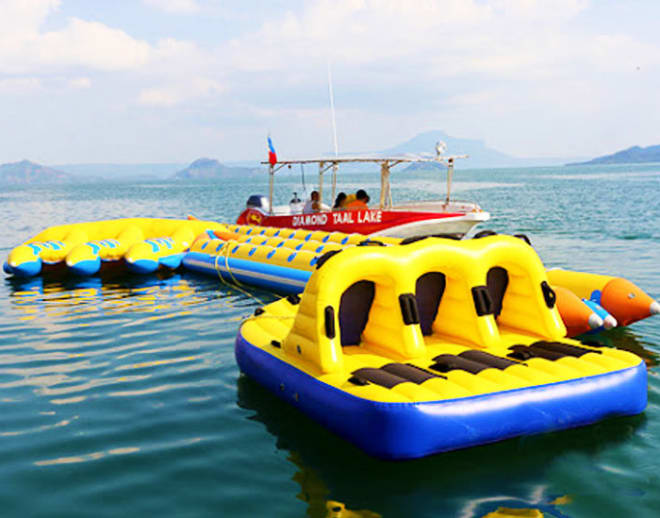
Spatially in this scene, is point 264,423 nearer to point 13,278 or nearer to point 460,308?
point 460,308

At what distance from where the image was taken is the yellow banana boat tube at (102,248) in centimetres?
1362

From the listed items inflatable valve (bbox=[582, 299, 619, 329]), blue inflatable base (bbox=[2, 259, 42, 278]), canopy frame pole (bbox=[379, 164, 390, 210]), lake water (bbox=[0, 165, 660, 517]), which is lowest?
lake water (bbox=[0, 165, 660, 517])

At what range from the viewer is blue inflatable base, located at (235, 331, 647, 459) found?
15.1ft

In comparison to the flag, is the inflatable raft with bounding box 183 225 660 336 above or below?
below

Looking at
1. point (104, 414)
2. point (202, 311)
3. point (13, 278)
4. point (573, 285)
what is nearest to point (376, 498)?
point (104, 414)

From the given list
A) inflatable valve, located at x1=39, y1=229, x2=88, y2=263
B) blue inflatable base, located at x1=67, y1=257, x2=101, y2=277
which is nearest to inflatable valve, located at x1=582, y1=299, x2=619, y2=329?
blue inflatable base, located at x1=67, y1=257, x2=101, y2=277

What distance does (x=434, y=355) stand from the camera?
5949 mm

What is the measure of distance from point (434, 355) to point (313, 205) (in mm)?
11346

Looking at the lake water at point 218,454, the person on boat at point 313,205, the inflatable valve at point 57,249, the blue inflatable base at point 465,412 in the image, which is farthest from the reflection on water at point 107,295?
the blue inflatable base at point 465,412

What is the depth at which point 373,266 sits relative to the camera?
5.78 meters

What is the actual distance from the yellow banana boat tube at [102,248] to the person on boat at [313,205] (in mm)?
2710

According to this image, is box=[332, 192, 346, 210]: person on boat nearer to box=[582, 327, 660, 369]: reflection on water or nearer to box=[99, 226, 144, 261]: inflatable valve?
box=[99, 226, 144, 261]: inflatable valve

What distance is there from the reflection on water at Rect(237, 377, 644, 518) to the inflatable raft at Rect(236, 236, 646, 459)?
0.63ft

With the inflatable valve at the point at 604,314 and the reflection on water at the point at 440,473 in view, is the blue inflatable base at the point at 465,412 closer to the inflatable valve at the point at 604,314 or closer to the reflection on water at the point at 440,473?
the reflection on water at the point at 440,473
